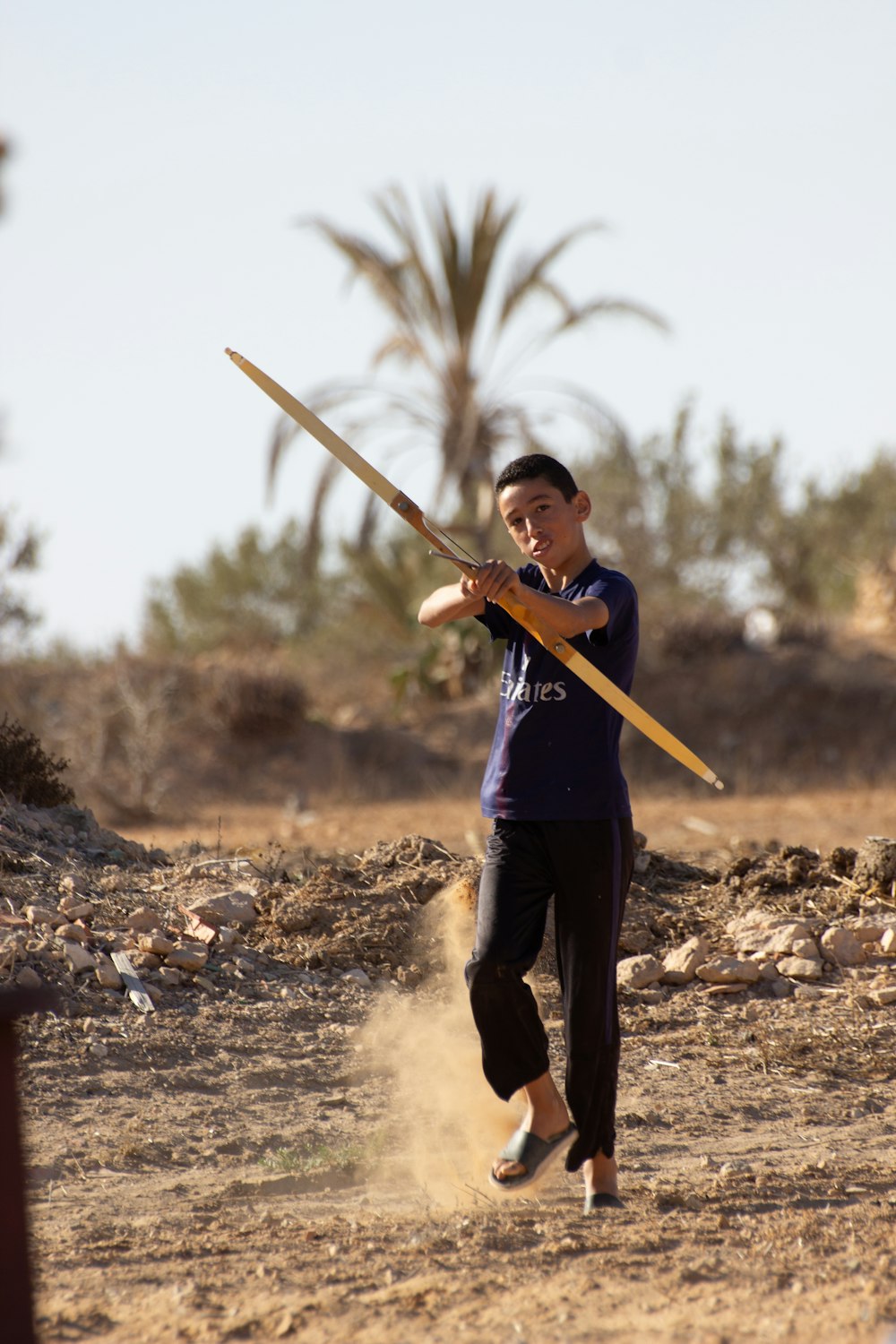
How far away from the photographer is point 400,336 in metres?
19.7

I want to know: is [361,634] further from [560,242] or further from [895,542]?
[895,542]

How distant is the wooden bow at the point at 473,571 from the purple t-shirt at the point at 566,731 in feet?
0.24

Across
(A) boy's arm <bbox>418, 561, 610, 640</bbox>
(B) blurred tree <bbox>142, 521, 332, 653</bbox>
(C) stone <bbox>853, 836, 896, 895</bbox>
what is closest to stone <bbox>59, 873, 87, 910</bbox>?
(A) boy's arm <bbox>418, 561, 610, 640</bbox>

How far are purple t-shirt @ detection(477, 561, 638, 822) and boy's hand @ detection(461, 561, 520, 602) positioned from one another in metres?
0.17

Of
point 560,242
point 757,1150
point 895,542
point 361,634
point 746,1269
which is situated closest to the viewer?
point 746,1269

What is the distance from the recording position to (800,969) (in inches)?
236

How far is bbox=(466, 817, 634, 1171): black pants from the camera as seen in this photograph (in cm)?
354

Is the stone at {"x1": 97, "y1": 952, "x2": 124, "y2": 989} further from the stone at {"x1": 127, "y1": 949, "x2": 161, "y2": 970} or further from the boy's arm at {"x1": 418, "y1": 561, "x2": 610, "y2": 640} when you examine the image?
the boy's arm at {"x1": 418, "y1": 561, "x2": 610, "y2": 640}

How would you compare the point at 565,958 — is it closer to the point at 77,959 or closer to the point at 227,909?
the point at 77,959

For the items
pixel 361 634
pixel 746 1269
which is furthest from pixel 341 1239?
pixel 361 634

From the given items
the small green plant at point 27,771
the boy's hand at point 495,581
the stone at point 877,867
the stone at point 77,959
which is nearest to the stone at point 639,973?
the stone at point 877,867

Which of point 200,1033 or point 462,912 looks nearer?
point 200,1033

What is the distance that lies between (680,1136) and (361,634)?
2150 cm

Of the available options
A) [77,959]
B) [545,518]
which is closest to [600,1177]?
[545,518]
